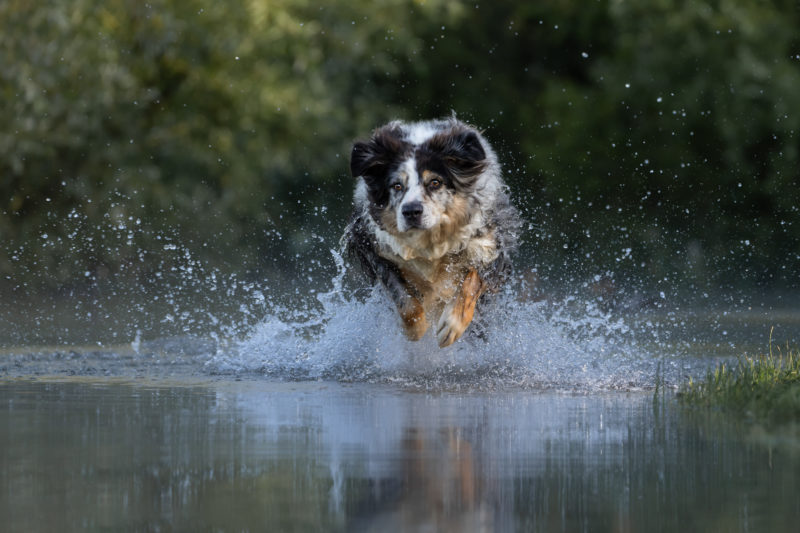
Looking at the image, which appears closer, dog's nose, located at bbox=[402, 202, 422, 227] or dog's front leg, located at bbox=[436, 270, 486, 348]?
dog's nose, located at bbox=[402, 202, 422, 227]

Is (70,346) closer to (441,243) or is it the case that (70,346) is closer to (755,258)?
(441,243)

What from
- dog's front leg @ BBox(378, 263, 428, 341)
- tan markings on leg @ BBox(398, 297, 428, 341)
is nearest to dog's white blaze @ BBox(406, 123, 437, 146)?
dog's front leg @ BBox(378, 263, 428, 341)

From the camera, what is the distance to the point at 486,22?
101 feet

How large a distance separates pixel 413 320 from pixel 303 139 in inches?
510

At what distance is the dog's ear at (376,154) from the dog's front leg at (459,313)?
955mm

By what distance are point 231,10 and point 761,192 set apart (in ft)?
26.7

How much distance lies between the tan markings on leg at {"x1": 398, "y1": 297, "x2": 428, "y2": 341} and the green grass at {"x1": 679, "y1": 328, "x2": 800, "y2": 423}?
2357mm

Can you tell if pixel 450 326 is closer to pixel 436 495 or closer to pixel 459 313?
pixel 459 313

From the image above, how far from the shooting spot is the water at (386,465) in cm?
470

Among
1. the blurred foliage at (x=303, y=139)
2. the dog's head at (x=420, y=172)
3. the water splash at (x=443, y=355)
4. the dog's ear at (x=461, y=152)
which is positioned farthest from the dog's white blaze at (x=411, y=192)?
the blurred foliage at (x=303, y=139)

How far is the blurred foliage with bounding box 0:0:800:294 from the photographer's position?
2061cm

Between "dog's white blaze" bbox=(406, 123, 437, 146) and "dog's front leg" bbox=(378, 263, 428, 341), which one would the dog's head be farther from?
"dog's front leg" bbox=(378, 263, 428, 341)

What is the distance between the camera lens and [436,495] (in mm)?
5027

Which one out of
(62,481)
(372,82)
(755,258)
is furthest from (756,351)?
(372,82)
